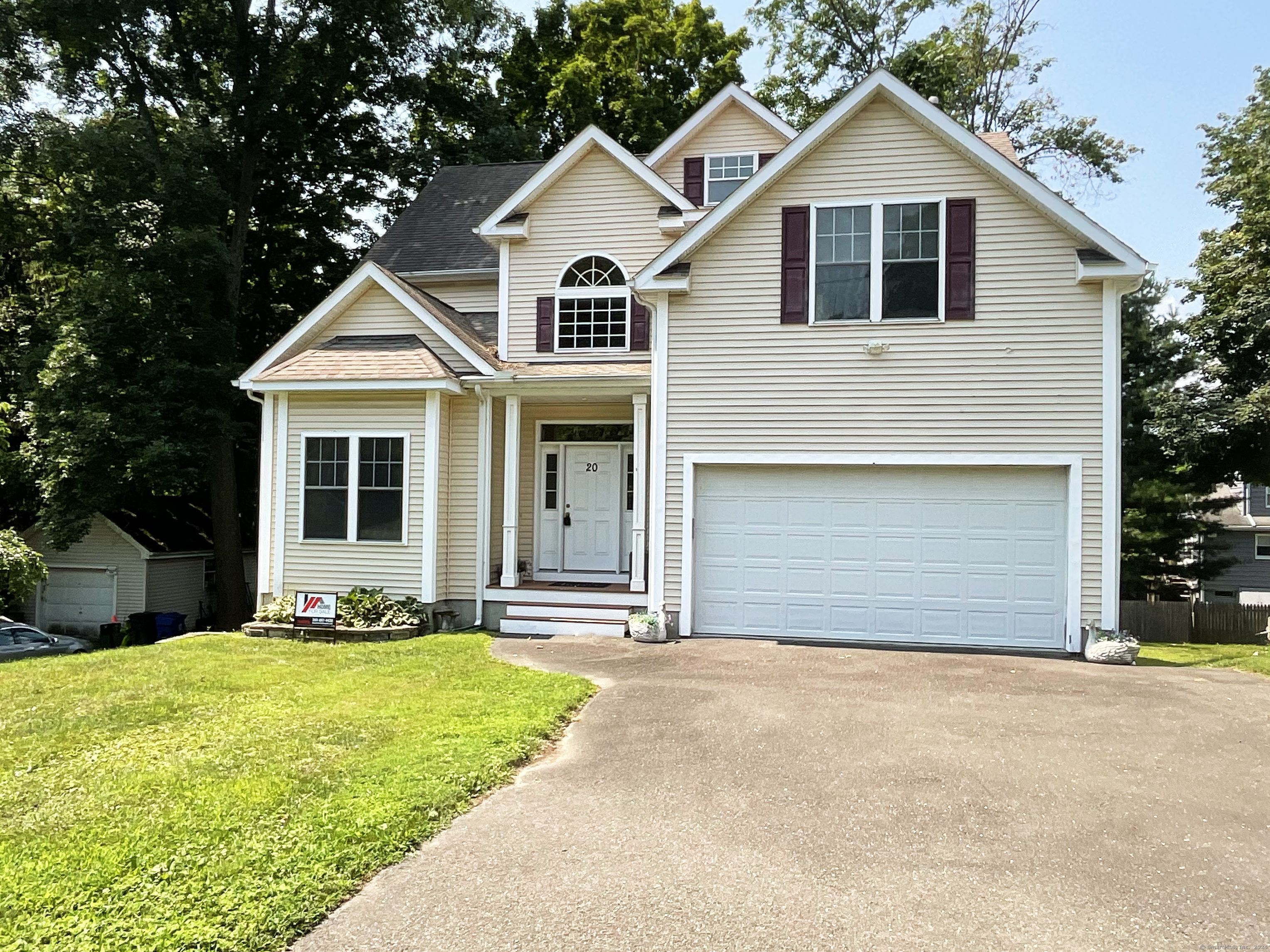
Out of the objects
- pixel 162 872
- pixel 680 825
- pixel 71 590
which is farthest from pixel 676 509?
pixel 71 590

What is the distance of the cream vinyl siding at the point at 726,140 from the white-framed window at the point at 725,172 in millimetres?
121

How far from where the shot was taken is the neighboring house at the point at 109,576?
2334 centimetres

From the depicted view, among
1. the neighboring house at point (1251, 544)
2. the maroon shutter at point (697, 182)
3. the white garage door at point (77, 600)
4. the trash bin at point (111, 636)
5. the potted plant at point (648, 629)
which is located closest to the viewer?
the potted plant at point (648, 629)

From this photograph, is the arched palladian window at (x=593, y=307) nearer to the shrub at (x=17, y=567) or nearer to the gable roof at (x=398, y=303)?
the gable roof at (x=398, y=303)

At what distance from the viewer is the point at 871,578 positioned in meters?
11.0

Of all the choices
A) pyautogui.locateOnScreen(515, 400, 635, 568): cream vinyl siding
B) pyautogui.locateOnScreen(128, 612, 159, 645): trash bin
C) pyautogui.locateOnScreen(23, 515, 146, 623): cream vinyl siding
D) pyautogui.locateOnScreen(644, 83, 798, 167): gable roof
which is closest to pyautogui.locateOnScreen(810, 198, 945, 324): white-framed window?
pyautogui.locateOnScreen(515, 400, 635, 568): cream vinyl siding

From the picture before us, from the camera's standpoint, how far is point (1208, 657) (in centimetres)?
1155

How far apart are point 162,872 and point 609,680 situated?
510cm

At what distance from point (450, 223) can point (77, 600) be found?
53.4 ft

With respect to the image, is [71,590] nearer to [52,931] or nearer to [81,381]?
[81,381]

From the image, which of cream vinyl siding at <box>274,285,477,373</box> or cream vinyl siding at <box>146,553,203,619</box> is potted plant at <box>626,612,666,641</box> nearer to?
cream vinyl siding at <box>274,285,477,373</box>

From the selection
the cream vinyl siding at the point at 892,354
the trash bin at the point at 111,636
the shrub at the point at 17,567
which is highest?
the cream vinyl siding at the point at 892,354

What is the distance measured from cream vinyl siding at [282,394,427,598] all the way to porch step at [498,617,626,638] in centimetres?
155

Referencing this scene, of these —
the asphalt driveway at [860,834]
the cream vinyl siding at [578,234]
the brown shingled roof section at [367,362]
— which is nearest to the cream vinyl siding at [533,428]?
the cream vinyl siding at [578,234]
